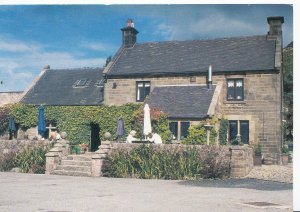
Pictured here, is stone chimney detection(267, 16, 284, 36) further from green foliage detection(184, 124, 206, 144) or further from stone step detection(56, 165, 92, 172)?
stone step detection(56, 165, 92, 172)

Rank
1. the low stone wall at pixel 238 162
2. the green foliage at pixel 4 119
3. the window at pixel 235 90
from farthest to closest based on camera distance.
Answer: the green foliage at pixel 4 119 → the window at pixel 235 90 → the low stone wall at pixel 238 162

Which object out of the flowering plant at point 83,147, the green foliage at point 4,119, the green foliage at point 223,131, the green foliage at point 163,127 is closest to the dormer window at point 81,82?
the green foliage at point 4,119

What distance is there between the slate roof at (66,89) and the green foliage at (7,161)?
30.1 ft

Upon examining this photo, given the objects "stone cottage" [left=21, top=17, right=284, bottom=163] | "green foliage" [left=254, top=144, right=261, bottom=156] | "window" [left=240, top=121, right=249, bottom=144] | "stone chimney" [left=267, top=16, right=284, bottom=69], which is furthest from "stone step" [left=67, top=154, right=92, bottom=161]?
"stone chimney" [left=267, top=16, right=284, bottom=69]

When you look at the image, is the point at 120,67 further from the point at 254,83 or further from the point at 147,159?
the point at 147,159

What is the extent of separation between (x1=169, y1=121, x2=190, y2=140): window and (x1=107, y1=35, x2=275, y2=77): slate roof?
415 cm

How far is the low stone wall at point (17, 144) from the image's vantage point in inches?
722

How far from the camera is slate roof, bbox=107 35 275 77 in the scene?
78.5ft

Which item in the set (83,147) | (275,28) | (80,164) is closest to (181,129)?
(83,147)

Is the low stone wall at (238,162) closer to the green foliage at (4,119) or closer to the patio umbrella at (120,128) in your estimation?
the patio umbrella at (120,128)

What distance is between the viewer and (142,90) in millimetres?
25906

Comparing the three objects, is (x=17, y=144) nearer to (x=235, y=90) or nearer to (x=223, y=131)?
(x=223, y=131)

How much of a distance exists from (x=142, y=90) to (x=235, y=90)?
626 centimetres

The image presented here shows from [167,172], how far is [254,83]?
1060 centimetres
